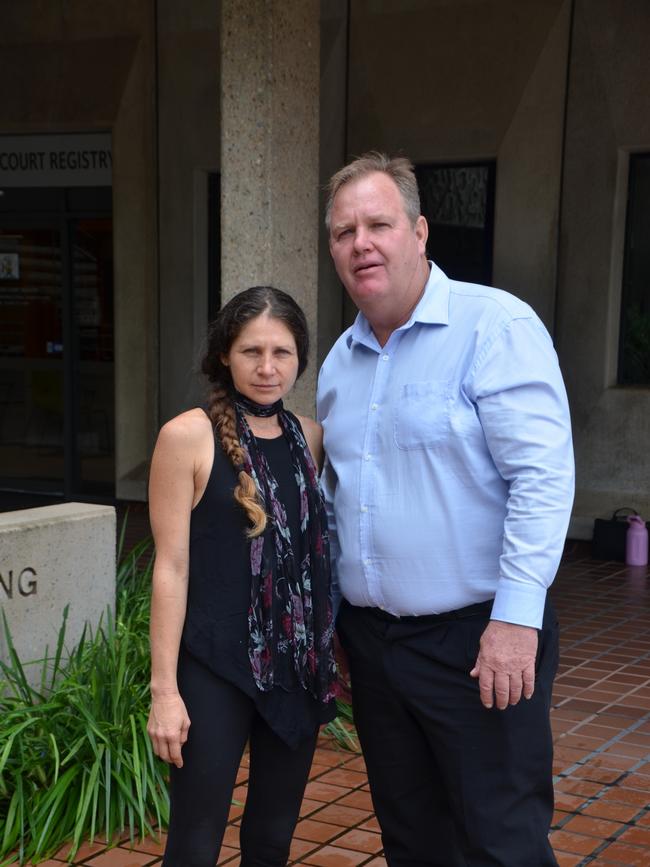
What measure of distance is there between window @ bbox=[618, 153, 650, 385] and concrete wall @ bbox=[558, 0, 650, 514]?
9 cm

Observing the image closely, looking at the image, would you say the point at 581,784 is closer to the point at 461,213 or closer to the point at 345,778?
the point at 345,778

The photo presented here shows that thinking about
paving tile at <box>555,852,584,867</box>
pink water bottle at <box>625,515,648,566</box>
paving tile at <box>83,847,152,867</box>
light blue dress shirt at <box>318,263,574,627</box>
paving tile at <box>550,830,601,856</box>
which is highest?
light blue dress shirt at <box>318,263,574,627</box>

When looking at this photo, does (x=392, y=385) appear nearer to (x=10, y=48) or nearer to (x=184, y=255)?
(x=184, y=255)

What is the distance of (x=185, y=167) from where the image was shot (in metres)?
10.0

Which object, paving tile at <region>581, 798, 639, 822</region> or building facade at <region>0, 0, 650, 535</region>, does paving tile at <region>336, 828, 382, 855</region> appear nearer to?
paving tile at <region>581, 798, 639, 822</region>

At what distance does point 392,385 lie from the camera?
8.77 ft

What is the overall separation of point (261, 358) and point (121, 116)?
8202 mm

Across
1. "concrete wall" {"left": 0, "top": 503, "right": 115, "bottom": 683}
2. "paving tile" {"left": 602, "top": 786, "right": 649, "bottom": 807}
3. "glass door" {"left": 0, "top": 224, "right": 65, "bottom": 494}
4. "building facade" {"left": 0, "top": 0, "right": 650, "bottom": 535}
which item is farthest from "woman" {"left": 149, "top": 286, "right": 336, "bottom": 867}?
"glass door" {"left": 0, "top": 224, "right": 65, "bottom": 494}

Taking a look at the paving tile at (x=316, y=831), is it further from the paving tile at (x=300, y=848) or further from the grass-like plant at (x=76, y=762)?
the grass-like plant at (x=76, y=762)

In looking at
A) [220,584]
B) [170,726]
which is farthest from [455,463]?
[170,726]

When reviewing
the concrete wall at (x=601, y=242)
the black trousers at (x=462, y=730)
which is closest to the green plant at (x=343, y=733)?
the black trousers at (x=462, y=730)

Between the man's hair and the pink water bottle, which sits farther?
the pink water bottle

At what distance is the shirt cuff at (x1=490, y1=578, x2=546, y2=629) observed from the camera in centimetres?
242

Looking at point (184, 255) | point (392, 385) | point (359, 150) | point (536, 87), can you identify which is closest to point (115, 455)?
point (184, 255)
